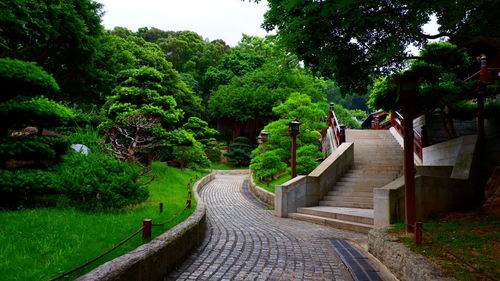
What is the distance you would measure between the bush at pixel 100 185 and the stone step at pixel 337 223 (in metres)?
5.11

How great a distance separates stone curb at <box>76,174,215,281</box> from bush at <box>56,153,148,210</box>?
223cm

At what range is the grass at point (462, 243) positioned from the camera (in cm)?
343

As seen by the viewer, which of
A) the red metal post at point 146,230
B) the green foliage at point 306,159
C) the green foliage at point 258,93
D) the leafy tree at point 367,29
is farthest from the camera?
the green foliage at point 258,93

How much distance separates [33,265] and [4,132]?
20.3 ft

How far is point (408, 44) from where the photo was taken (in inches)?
231

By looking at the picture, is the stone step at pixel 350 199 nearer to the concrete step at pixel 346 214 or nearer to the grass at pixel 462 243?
the concrete step at pixel 346 214

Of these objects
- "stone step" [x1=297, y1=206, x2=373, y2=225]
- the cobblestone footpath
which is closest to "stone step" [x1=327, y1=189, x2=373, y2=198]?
"stone step" [x1=297, y1=206, x2=373, y2=225]

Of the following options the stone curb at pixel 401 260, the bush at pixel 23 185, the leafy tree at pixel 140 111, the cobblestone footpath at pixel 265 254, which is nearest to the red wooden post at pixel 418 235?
the stone curb at pixel 401 260

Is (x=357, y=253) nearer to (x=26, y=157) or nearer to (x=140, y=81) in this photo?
(x=26, y=157)

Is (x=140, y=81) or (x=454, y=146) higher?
(x=140, y=81)

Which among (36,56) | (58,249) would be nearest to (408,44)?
(58,249)

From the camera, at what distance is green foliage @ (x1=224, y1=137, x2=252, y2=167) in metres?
37.1

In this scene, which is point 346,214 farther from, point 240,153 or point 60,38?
point 240,153

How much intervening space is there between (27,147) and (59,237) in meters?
4.00
